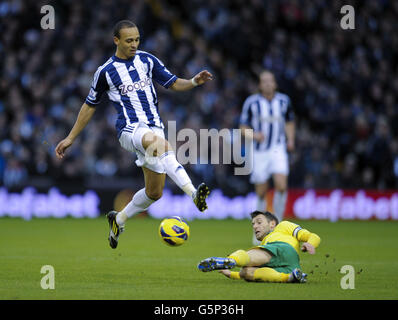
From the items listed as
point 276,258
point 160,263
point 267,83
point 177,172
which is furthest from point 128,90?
point 267,83

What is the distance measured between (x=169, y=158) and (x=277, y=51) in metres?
12.6

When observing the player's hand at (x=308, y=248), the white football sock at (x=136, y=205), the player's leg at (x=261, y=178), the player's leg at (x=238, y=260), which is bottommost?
the player's leg at (x=238, y=260)

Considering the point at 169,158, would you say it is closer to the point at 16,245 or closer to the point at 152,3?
the point at 16,245

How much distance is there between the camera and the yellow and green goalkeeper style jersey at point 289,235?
7113 millimetres

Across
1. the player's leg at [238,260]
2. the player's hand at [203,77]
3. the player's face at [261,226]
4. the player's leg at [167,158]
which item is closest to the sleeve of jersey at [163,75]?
the player's hand at [203,77]

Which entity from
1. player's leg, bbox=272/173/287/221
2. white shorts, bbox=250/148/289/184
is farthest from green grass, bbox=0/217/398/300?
white shorts, bbox=250/148/289/184

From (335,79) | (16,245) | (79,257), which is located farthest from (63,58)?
(79,257)

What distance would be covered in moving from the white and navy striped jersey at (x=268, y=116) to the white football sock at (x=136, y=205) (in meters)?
3.38

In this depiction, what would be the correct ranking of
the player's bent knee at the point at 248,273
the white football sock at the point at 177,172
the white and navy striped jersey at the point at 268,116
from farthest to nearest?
the white and navy striped jersey at the point at 268,116 < the white football sock at the point at 177,172 < the player's bent knee at the point at 248,273

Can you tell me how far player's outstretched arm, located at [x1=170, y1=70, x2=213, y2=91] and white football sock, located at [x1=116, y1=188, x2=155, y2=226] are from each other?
1.29 m

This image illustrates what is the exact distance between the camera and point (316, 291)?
6570mm

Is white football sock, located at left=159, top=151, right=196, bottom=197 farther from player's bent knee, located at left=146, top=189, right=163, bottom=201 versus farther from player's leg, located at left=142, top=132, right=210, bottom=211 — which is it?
player's bent knee, located at left=146, top=189, right=163, bottom=201

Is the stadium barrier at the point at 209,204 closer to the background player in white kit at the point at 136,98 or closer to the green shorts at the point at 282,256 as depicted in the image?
the background player in white kit at the point at 136,98
